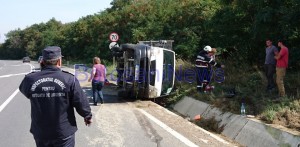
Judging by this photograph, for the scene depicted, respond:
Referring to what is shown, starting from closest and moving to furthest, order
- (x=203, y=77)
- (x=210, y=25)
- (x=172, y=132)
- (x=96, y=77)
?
(x=172, y=132)
(x=96, y=77)
(x=203, y=77)
(x=210, y=25)

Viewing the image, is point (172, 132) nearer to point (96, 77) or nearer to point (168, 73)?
point (96, 77)

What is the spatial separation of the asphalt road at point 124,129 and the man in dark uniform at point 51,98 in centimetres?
331

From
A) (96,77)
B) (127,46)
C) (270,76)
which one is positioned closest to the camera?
(270,76)

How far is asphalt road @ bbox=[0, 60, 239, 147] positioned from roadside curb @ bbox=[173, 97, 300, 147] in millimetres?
438

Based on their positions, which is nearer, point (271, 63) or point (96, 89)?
point (271, 63)

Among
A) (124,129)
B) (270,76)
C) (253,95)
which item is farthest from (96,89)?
(270,76)

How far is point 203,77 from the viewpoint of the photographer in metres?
13.1

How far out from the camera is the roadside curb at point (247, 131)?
735cm

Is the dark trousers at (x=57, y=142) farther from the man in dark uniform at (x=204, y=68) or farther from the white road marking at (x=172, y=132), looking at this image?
the man in dark uniform at (x=204, y=68)

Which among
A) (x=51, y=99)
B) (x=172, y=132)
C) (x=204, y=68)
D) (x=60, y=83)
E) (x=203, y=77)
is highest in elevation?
(x=60, y=83)

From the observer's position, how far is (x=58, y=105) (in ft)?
13.7

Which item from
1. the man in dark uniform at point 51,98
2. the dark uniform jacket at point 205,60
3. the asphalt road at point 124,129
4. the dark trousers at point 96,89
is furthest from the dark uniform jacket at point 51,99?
the dark uniform jacket at point 205,60

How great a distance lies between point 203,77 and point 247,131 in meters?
4.81

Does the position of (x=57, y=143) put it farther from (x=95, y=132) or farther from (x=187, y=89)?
(x=187, y=89)
